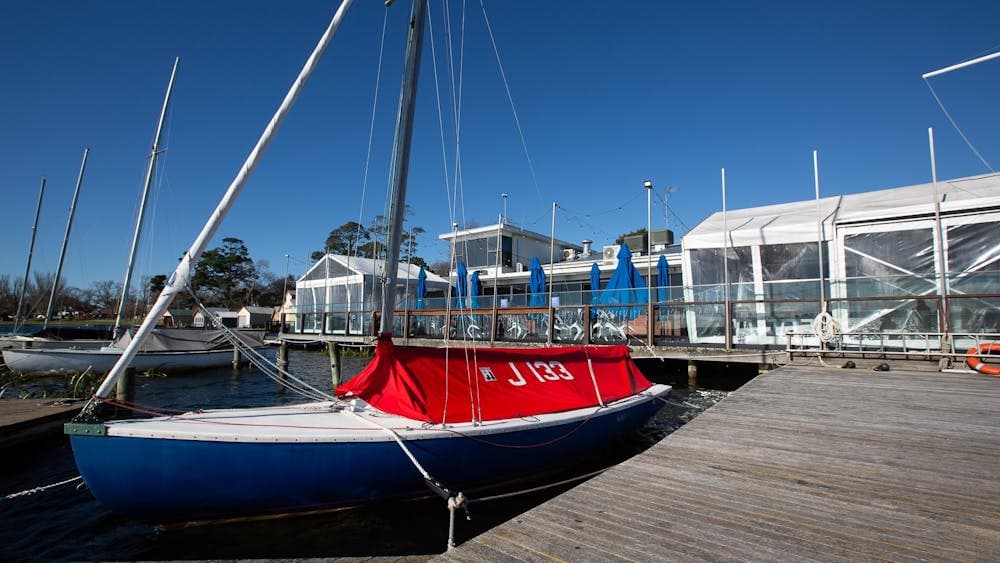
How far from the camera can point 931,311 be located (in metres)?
11.6

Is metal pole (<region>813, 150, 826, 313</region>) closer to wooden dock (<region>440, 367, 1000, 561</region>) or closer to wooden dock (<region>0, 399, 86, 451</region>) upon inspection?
wooden dock (<region>440, 367, 1000, 561</region>)

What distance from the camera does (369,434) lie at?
521cm

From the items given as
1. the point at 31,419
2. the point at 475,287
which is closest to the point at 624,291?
the point at 475,287

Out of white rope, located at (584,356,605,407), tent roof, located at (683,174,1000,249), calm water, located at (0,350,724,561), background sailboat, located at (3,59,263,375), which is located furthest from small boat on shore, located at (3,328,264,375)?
tent roof, located at (683,174,1000,249)

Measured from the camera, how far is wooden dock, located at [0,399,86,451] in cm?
821

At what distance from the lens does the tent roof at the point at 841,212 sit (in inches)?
511

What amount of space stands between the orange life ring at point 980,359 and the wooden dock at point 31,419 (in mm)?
18564

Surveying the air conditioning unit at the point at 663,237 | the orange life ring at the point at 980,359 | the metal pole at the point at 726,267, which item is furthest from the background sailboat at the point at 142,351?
the orange life ring at the point at 980,359

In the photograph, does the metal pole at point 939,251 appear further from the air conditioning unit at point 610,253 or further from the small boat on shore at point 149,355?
the small boat on shore at point 149,355

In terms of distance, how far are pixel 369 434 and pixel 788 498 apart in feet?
13.2

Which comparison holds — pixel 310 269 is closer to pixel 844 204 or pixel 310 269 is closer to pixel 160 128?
pixel 160 128

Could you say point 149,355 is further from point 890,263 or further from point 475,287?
point 890,263

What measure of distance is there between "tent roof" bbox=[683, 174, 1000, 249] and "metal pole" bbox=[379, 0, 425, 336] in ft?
39.1

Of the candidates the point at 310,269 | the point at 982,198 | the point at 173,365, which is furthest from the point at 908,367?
the point at 310,269
